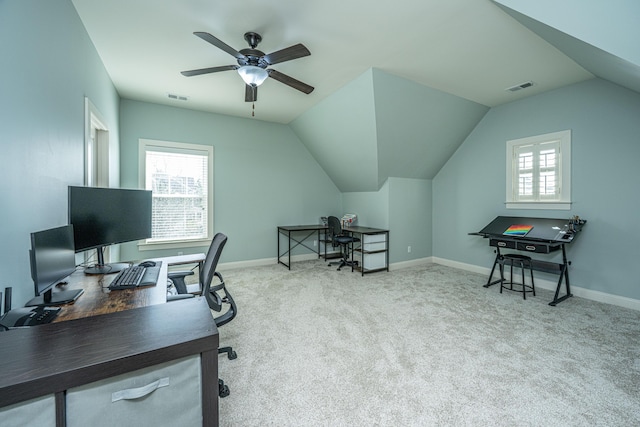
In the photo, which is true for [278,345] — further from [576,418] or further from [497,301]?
[497,301]

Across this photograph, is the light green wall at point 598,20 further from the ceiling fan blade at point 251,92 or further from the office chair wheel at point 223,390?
the office chair wheel at point 223,390

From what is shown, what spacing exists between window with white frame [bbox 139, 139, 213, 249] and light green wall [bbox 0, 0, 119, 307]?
2.13 m

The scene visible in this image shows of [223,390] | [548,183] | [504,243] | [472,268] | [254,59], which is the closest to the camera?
[223,390]

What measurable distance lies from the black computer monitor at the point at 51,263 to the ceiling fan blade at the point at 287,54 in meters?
1.95

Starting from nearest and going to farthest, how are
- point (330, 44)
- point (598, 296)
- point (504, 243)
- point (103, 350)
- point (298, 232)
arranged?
point (103, 350) < point (330, 44) < point (598, 296) < point (504, 243) < point (298, 232)

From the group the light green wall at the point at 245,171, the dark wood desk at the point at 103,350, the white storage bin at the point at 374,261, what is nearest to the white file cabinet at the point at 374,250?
the white storage bin at the point at 374,261

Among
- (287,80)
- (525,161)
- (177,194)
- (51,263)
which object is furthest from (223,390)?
(525,161)

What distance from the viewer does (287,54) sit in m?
2.27

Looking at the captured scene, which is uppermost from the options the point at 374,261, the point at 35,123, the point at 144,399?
the point at 35,123

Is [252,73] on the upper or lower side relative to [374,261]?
upper

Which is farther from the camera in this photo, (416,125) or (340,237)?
(340,237)

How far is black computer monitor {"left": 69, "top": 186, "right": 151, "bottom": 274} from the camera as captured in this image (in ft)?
6.20

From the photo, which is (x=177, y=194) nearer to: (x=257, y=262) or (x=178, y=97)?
Answer: (x=178, y=97)

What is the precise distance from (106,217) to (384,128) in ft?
11.6
